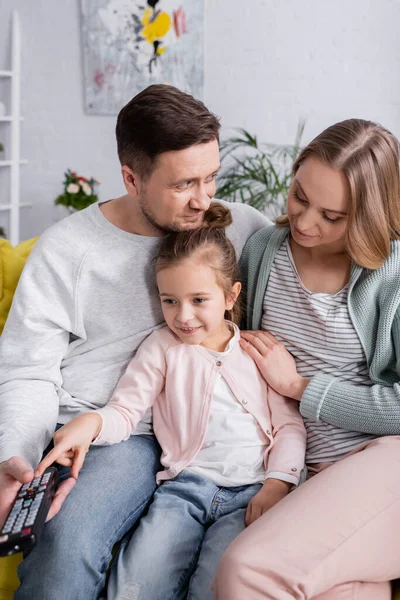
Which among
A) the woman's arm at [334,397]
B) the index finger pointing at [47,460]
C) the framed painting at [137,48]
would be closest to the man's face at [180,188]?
the woman's arm at [334,397]

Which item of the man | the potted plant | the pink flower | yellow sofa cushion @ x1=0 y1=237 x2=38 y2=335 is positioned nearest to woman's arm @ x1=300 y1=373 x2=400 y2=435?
the man

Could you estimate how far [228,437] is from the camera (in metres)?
1.52

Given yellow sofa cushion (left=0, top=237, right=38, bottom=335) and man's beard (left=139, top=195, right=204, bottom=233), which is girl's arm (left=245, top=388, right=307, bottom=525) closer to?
man's beard (left=139, top=195, right=204, bottom=233)

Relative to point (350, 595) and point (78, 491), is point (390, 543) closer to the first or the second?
point (350, 595)

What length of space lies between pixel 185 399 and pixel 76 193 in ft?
9.11

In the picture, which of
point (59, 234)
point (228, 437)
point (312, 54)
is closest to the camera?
point (228, 437)

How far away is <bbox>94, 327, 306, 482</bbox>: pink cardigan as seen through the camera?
5.01 ft

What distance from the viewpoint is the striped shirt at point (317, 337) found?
154cm

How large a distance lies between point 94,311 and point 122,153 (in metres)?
0.37

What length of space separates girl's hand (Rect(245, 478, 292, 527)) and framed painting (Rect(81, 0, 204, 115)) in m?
2.97

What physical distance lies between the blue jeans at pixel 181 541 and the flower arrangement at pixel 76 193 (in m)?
2.85

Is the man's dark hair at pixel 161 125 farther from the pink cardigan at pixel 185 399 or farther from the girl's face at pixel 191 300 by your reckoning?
the pink cardigan at pixel 185 399

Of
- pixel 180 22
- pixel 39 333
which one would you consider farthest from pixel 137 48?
pixel 39 333

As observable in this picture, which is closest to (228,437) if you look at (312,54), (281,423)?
(281,423)
